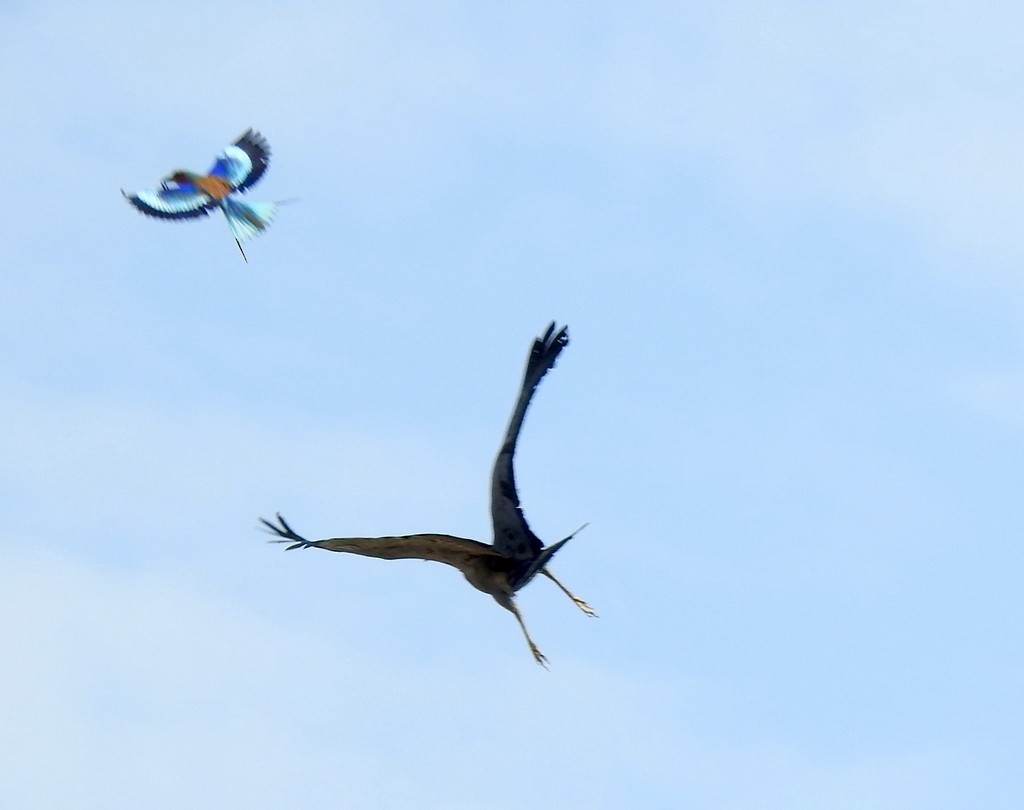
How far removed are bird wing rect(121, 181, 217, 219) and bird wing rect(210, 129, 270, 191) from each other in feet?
2.56

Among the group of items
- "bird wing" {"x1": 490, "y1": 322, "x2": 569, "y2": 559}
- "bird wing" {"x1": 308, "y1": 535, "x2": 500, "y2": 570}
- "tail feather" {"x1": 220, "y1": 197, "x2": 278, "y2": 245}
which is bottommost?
"bird wing" {"x1": 308, "y1": 535, "x2": 500, "y2": 570}

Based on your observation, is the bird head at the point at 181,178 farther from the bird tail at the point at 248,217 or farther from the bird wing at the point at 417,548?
the bird wing at the point at 417,548

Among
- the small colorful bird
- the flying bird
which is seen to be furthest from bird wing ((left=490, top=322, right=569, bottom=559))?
the small colorful bird

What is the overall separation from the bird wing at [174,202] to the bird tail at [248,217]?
0.59 m

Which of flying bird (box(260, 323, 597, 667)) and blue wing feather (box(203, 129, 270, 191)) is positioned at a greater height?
blue wing feather (box(203, 129, 270, 191))

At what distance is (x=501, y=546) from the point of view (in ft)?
110

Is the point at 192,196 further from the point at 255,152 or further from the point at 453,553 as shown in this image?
the point at 453,553

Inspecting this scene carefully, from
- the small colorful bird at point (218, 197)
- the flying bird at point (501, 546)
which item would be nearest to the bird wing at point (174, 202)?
the small colorful bird at point (218, 197)

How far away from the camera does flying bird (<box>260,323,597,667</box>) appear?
1281 inches

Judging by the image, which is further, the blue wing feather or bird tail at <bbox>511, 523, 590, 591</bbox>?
the blue wing feather

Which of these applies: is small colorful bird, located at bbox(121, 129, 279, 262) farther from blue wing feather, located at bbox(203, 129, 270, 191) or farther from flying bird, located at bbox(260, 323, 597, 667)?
flying bird, located at bbox(260, 323, 597, 667)

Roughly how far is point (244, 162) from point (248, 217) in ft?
10.3

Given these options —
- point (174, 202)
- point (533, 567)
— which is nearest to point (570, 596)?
point (533, 567)

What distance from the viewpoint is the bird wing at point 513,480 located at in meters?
33.4
